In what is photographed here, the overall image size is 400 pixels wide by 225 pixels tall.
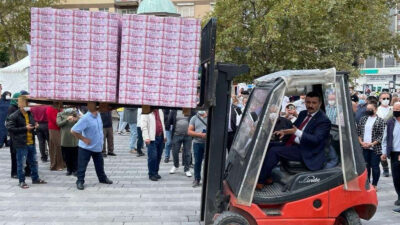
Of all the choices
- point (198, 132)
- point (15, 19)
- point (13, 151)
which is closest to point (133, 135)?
point (13, 151)

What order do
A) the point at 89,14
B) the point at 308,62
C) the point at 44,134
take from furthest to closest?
the point at 308,62
the point at 44,134
the point at 89,14

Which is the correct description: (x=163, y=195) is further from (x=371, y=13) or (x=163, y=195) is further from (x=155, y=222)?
(x=371, y=13)

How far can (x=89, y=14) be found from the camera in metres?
4.38

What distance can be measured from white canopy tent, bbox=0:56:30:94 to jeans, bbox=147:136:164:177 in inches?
500

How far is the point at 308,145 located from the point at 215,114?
124 cm

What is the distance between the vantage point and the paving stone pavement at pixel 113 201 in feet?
21.6

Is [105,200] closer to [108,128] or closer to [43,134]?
[43,134]

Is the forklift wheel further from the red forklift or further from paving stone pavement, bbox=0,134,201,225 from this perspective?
paving stone pavement, bbox=0,134,201,225

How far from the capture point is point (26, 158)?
8.95 meters

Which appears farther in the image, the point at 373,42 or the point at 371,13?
the point at 373,42

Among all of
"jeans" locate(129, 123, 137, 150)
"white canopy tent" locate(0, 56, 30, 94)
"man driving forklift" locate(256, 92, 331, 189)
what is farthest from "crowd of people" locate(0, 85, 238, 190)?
"white canopy tent" locate(0, 56, 30, 94)

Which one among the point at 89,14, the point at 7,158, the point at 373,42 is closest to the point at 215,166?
the point at 89,14

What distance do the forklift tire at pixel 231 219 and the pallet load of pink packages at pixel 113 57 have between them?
151 centimetres

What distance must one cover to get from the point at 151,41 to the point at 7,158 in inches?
368
